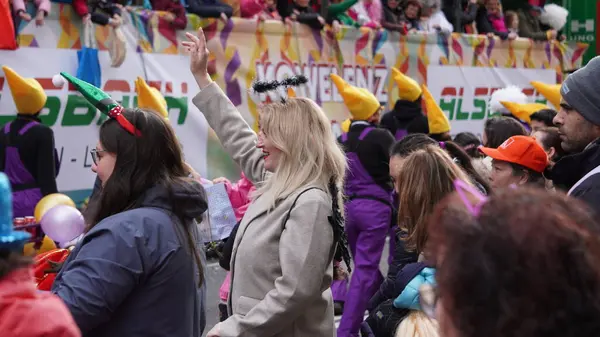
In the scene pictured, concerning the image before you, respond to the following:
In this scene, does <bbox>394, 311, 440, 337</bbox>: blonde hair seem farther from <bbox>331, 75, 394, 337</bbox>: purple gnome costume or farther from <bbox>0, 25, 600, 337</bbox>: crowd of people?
<bbox>331, 75, 394, 337</bbox>: purple gnome costume

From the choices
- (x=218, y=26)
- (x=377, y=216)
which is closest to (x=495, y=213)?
(x=377, y=216)

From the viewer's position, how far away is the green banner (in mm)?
17327

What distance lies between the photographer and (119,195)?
274 cm

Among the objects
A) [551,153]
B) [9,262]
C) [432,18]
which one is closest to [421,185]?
[9,262]

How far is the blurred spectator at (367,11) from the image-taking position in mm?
12097

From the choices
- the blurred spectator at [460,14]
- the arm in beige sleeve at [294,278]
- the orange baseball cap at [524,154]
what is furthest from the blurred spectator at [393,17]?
the arm in beige sleeve at [294,278]

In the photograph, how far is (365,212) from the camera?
6.55 meters

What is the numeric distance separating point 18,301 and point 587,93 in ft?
7.80

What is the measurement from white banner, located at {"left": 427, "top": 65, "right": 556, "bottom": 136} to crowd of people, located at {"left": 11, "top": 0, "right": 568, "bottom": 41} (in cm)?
67

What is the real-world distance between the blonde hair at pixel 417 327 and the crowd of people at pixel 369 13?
5831mm

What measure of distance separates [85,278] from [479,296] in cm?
149

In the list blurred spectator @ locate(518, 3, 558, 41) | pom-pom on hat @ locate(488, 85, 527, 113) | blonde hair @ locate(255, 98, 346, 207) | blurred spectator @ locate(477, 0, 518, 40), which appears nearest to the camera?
blonde hair @ locate(255, 98, 346, 207)

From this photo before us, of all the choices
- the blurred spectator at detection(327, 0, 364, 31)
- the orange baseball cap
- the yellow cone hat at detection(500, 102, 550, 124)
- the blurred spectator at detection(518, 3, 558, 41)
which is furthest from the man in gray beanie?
the blurred spectator at detection(518, 3, 558, 41)

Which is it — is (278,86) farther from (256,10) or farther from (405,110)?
(256,10)
